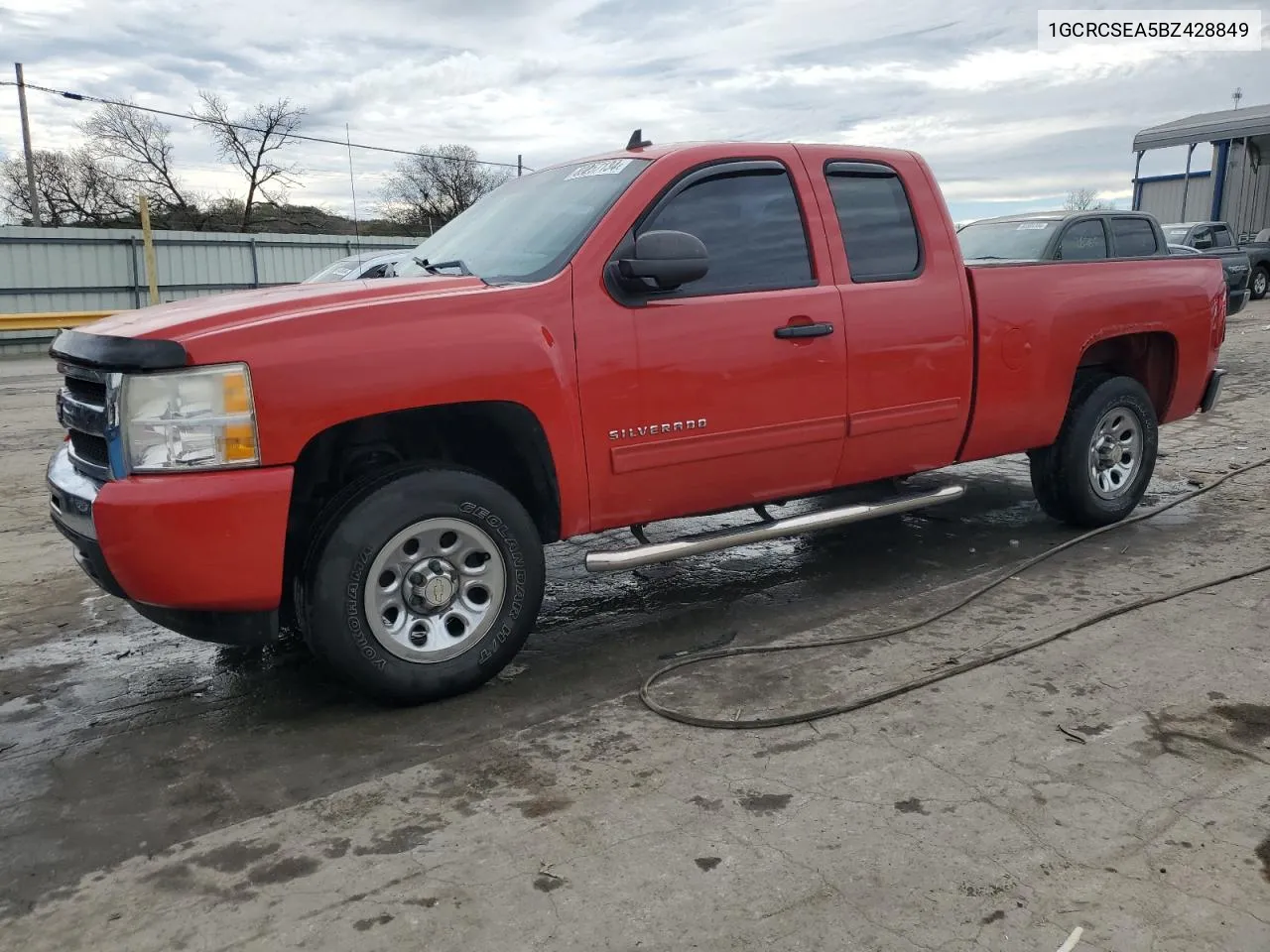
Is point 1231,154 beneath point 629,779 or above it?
above

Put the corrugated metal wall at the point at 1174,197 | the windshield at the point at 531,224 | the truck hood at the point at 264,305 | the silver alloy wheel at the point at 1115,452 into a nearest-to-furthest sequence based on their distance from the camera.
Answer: the truck hood at the point at 264,305 < the windshield at the point at 531,224 < the silver alloy wheel at the point at 1115,452 < the corrugated metal wall at the point at 1174,197

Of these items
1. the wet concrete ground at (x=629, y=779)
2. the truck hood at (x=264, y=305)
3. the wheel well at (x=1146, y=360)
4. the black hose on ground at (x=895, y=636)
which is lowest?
the wet concrete ground at (x=629, y=779)

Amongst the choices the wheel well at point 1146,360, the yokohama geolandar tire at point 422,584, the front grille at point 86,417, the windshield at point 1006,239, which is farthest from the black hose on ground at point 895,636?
the windshield at point 1006,239

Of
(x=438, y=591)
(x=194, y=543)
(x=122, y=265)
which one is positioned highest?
(x=122, y=265)

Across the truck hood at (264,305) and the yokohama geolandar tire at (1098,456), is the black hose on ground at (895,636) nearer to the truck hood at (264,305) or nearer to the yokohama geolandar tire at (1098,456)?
the yokohama geolandar tire at (1098,456)

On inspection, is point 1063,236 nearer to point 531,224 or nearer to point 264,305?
point 531,224

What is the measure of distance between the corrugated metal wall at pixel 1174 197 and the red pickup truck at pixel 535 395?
3132cm

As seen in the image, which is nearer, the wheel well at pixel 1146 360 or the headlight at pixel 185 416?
the headlight at pixel 185 416

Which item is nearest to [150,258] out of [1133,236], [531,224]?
[1133,236]

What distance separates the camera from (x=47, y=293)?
2144 centimetres

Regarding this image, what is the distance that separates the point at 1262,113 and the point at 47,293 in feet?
91.3

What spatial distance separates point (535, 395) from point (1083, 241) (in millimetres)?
8242

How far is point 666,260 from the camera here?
12.4 feet

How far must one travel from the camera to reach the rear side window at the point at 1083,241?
994 centimetres
